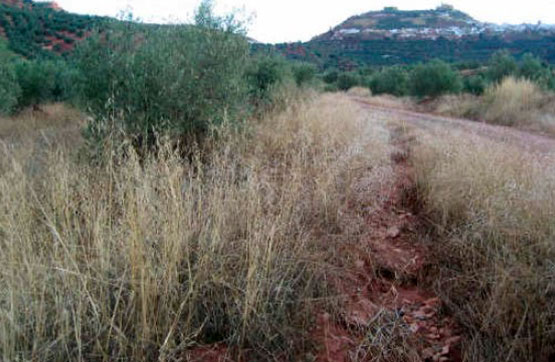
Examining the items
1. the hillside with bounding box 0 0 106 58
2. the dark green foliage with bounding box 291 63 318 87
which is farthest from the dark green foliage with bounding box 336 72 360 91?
the hillside with bounding box 0 0 106 58

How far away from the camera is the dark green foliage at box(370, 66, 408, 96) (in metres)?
23.8

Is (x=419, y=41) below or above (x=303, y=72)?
above

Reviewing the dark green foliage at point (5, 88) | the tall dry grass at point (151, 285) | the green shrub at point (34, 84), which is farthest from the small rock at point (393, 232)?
the green shrub at point (34, 84)

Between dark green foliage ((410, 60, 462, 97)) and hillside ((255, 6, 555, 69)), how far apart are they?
28.1m

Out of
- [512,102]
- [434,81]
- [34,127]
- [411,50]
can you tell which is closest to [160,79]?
[34,127]

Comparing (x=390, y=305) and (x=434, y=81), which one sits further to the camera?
(x=434, y=81)

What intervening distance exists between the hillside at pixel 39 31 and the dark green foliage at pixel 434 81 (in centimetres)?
2500

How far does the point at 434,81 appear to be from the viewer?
18656 millimetres

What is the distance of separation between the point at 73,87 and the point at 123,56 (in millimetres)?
829

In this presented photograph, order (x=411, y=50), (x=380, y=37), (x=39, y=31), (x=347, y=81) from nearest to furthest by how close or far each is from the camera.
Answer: (x=347, y=81) < (x=39, y=31) < (x=411, y=50) < (x=380, y=37)

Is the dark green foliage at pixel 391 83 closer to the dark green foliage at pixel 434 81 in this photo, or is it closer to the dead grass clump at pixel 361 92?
the dead grass clump at pixel 361 92

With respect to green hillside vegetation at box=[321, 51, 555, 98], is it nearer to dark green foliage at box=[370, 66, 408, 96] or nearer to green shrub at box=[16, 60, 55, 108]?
dark green foliage at box=[370, 66, 408, 96]

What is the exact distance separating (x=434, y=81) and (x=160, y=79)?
57.4ft

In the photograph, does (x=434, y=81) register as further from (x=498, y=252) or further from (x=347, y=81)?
(x=498, y=252)
